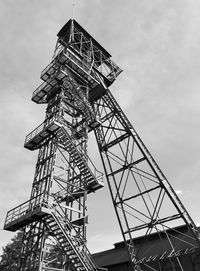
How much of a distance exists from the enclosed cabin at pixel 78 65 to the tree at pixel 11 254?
810 inches

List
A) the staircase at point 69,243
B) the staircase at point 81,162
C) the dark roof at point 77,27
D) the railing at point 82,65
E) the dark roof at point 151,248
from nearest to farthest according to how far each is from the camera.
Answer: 1. the staircase at point 69,243
2. the staircase at point 81,162
3. the dark roof at point 151,248
4. the railing at point 82,65
5. the dark roof at point 77,27

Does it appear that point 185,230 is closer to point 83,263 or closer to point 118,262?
point 118,262

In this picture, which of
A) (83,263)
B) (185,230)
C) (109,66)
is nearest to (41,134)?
(83,263)

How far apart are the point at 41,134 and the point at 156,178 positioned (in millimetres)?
9867

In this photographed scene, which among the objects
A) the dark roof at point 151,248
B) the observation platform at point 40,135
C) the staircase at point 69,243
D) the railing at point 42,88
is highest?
the railing at point 42,88

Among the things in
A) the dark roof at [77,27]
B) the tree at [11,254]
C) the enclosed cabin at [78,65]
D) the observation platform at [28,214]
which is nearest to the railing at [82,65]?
the enclosed cabin at [78,65]

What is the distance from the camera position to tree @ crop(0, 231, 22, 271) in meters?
31.3

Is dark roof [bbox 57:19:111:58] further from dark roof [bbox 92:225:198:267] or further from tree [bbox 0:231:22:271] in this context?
tree [bbox 0:231:22:271]

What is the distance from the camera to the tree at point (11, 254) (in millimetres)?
31281

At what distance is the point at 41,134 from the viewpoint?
792 inches

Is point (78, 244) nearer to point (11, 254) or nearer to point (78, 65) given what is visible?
point (78, 65)

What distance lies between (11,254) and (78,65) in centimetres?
2634

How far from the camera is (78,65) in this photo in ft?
77.2

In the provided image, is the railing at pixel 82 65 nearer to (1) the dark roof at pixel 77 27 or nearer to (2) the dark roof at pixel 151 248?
(1) the dark roof at pixel 77 27
